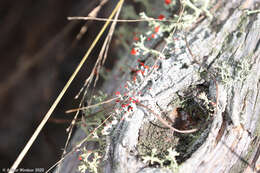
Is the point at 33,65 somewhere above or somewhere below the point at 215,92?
above

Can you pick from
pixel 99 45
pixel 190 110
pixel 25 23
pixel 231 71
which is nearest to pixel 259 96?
pixel 231 71

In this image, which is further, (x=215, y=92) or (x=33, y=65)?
(x=33, y=65)

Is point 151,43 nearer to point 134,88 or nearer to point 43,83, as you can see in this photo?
point 134,88

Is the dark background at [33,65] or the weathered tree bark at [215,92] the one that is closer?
the weathered tree bark at [215,92]

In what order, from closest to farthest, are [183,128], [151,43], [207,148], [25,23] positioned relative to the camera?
[207,148] → [183,128] → [151,43] → [25,23]
